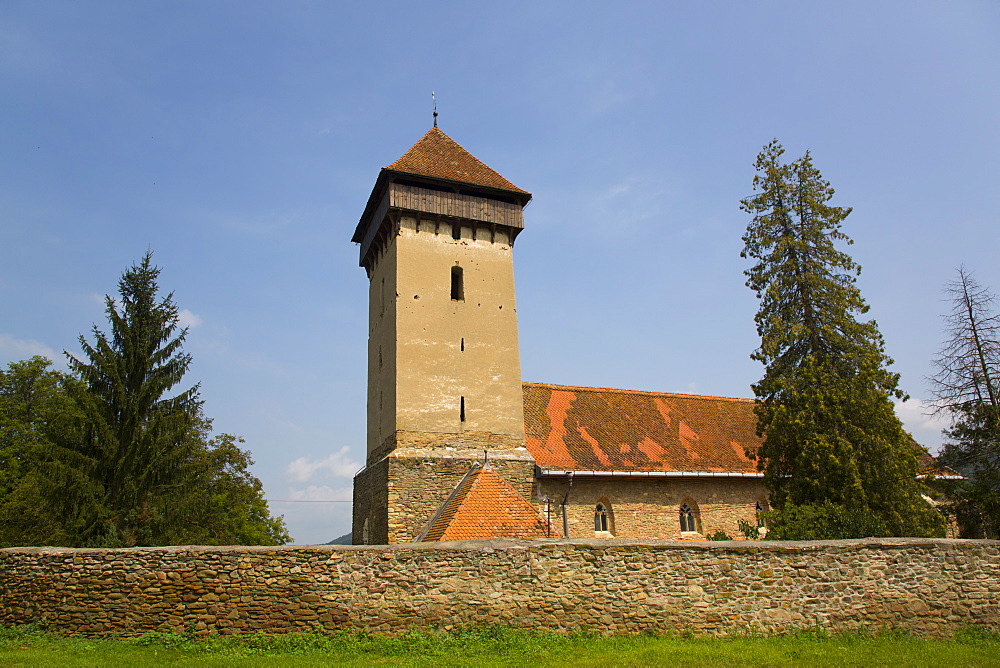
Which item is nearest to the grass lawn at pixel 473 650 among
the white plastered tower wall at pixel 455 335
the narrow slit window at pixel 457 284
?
the white plastered tower wall at pixel 455 335

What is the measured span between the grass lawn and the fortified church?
5.72m

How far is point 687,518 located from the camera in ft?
63.4

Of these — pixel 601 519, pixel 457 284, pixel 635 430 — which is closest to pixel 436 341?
pixel 457 284

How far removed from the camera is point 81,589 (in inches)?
388

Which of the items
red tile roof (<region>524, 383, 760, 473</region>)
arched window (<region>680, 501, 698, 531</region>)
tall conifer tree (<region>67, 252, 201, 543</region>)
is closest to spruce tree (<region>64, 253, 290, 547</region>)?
tall conifer tree (<region>67, 252, 201, 543</region>)

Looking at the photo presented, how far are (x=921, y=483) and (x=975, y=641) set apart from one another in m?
6.68

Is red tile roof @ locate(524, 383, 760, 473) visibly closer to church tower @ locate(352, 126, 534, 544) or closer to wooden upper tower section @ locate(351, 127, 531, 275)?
church tower @ locate(352, 126, 534, 544)

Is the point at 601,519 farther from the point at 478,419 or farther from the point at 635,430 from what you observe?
the point at 478,419

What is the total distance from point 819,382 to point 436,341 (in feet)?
33.3

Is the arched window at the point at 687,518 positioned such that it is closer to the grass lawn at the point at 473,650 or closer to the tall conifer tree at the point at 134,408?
the grass lawn at the point at 473,650

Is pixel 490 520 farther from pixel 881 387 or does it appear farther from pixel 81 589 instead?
pixel 881 387

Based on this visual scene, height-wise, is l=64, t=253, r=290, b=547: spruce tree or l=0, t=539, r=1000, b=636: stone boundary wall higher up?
l=64, t=253, r=290, b=547: spruce tree

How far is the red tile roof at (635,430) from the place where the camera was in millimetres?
19312

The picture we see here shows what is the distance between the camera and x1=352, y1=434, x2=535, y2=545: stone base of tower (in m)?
16.6
